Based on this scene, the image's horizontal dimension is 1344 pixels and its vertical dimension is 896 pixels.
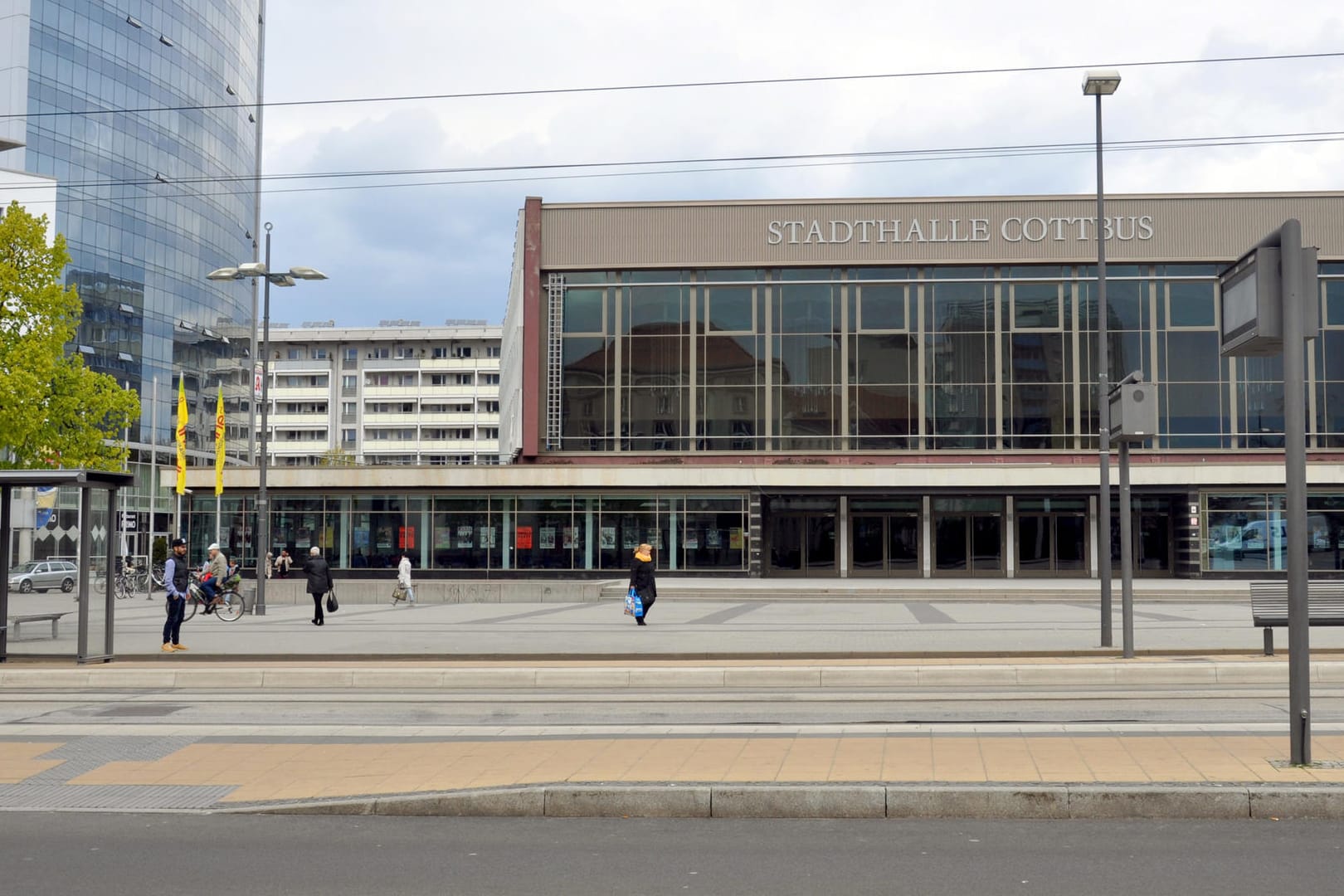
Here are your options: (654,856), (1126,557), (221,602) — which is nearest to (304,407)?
(221,602)

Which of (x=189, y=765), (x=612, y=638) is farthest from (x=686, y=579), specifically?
(x=189, y=765)

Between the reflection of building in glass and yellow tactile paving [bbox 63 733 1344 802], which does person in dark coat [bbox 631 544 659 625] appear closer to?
yellow tactile paving [bbox 63 733 1344 802]

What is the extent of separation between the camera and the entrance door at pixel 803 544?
49.7 meters

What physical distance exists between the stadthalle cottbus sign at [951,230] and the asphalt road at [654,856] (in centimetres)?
4377

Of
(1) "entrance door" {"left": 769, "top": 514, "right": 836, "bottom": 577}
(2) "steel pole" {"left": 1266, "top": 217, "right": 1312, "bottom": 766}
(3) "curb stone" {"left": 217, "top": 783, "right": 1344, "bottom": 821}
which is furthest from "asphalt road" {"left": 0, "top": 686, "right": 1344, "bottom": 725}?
(1) "entrance door" {"left": 769, "top": 514, "right": 836, "bottom": 577}

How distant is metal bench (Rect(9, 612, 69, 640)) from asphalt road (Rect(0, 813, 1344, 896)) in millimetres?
11413

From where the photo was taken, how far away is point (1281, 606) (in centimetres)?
1744

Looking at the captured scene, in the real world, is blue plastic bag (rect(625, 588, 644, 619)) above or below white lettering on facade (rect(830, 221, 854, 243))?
below

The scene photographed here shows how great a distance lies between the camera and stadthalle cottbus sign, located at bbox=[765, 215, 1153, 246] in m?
48.9

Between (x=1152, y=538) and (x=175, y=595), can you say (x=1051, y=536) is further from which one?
(x=175, y=595)

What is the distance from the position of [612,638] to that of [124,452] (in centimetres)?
2153

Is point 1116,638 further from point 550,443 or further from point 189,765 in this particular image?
point 550,443

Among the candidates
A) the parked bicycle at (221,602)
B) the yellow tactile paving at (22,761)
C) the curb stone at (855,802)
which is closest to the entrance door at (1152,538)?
the parked bicycle at (221,602)

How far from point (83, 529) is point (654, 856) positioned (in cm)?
1356
